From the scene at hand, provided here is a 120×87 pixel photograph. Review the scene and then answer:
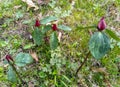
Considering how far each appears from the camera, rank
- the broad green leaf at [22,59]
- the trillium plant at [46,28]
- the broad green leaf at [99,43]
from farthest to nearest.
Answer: the trillium plant at [46,28] → the broad green leaf at [22,59] → the broad green leaf at [99,43]

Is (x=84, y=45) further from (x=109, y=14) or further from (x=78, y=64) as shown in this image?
(x=109, y=14)

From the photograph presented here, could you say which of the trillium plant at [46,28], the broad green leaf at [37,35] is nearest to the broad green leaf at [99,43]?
the trillium plant at [46,28]

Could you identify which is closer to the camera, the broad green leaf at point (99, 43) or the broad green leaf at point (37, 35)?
the broad green leaf at point (99, 43)

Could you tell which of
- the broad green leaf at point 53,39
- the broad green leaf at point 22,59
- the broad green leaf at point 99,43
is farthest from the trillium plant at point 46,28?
the broad green leaf at point 99,43

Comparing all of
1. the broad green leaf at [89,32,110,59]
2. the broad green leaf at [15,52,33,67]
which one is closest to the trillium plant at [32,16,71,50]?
the broad green leaf at [15,52,33,67]

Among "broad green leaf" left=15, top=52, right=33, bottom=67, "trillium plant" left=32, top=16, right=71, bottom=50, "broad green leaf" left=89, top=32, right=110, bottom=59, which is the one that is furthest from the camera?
"trillium plant" left=32, top=16, right=71, bottom=50

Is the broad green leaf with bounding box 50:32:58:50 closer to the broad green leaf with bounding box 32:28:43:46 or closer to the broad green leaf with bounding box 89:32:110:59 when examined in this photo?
the broad green leaf with bounding box 32:28:43:46

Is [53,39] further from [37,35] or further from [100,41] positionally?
[100,41]

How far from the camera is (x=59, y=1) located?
2621mm

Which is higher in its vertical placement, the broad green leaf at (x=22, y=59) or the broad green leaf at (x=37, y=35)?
the broad green leaf at (x=37, y=35)

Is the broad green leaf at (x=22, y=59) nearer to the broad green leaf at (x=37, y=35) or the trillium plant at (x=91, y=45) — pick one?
the trillium plant at (x=91, y=45)

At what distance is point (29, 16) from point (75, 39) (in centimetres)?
49

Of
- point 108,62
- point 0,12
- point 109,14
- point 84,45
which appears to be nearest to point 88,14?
point 109,14

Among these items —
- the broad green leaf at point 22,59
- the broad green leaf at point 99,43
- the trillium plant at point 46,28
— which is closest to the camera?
the broad green leaf at point 99,43
